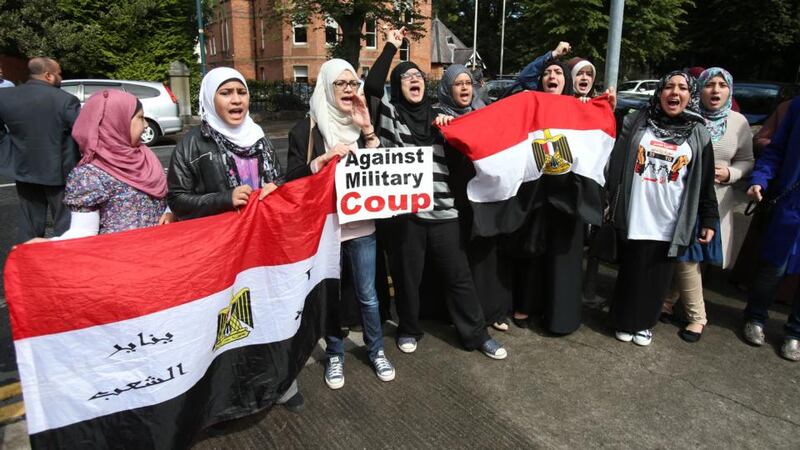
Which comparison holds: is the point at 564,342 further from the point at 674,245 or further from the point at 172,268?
the point at 172,268

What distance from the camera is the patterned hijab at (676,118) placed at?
3.62m

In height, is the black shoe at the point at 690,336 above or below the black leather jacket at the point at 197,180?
below

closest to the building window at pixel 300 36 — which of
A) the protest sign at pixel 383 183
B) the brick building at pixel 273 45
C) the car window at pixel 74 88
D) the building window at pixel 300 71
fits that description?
the brick building at pixel 273 45

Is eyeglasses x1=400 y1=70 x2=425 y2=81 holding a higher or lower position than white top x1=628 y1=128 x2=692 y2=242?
higher

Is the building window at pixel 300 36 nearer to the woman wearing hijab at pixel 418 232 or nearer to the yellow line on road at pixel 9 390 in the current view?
the woman wearing hijab at pixel 418 232

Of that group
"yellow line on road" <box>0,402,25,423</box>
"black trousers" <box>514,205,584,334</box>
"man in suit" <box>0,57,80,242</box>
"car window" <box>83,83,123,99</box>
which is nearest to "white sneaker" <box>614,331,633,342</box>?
"black trousers" <box>514,205,584,334</box>

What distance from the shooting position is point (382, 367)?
138 inches

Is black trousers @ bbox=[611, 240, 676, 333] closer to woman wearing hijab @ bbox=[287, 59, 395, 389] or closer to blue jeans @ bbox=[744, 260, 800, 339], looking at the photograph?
blue jeans @ bbox=[744, 260, 800, 339]

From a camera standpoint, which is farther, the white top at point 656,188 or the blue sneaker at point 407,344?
the blue sneaker at point 407,344

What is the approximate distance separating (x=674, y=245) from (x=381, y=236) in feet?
6.54

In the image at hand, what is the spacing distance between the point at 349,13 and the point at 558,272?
22.3 meters

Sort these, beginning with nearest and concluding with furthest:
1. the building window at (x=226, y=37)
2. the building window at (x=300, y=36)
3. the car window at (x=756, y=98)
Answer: the car window at (x=756, y=98)
the building window at (x=300, y=36)
the building window at (x=226, y=37)

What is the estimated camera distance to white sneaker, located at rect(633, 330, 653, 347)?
155 inches

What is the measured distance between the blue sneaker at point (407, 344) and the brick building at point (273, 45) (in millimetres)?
34365
